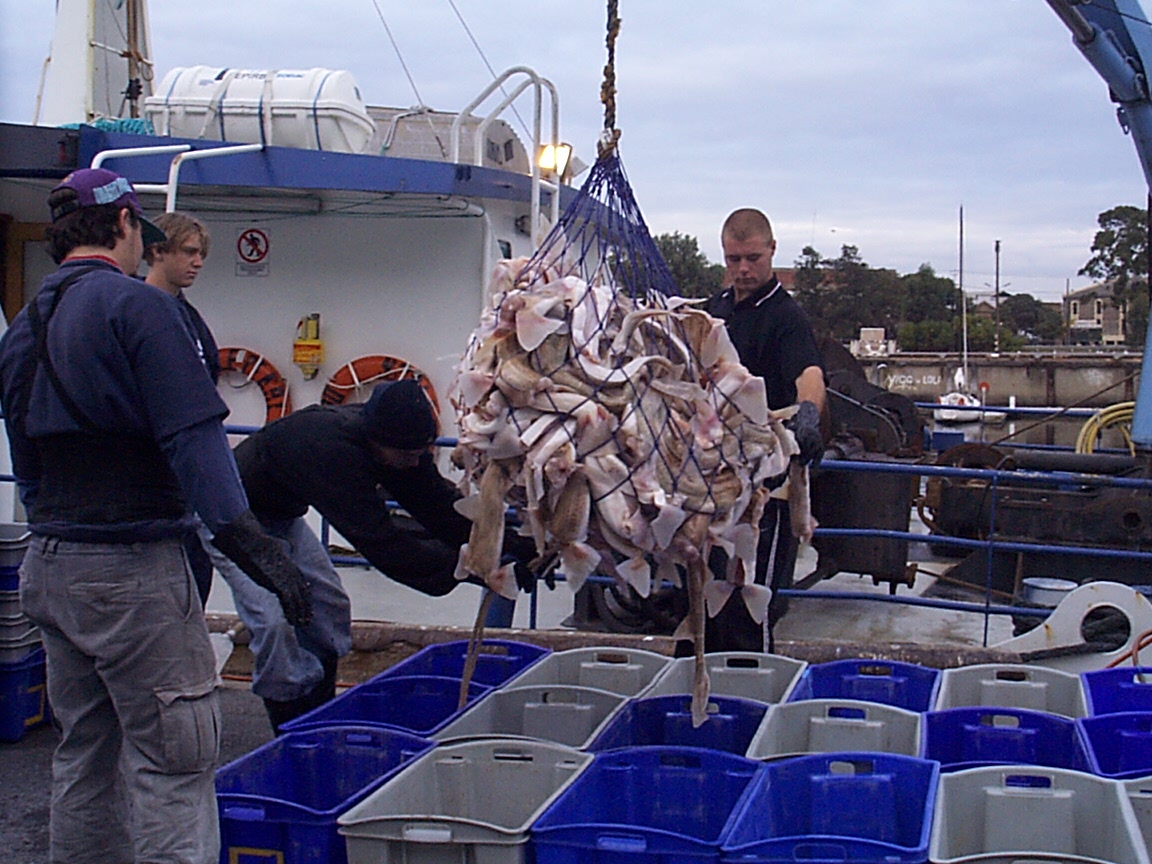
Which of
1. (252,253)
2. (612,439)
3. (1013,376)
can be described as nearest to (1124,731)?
(612,439)

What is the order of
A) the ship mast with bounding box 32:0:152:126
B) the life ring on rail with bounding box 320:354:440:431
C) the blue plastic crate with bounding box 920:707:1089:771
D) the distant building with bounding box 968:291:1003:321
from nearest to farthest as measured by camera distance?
the blue plastic crate with bounding box 920:707:1089:771, the life ring on rail with bounding box 320:354:440:431, the ship mast with bounding box 32:0:152:126, the distant building with bounding box 968:291:1003:321

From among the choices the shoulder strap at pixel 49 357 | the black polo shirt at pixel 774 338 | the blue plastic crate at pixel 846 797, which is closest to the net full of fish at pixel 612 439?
the blue plastic crate at pixel 846 797

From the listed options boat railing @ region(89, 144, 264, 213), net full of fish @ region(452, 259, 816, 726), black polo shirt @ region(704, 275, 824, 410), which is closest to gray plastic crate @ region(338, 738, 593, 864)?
net full of fish @ region(452, 259, 816, 726)

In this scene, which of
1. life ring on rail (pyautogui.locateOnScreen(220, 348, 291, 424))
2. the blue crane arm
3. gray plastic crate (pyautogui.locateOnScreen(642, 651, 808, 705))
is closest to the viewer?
gray plastic crate (pyautogui.locateOnScreen(642, 651, 808, 705))

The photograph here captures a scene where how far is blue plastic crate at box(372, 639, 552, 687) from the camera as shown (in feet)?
15.8

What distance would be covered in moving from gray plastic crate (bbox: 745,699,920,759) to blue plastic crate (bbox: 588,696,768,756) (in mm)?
91

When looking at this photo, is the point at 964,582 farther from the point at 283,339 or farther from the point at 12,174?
the point at 12,174

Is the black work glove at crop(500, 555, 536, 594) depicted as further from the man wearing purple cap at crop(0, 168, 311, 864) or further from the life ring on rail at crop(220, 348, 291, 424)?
the life ring on rail at crop(220, 348, 291, 424)

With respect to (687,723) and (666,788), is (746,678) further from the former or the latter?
(666,788)

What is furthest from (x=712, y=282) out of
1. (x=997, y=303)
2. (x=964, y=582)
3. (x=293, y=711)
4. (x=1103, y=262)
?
(x=293, y=711)

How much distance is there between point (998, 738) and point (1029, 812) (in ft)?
1.85

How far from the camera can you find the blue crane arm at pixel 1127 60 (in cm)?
881

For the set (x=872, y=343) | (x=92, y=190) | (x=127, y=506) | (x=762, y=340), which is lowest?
(x=127, y=506)

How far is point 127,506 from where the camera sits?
3240 millimetres
